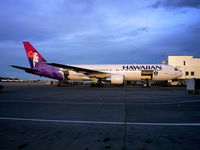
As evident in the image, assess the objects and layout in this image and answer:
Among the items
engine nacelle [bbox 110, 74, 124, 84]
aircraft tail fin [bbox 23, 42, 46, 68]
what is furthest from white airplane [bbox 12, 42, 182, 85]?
aircraft tail fin [bbox 23, 42, 46, 68]

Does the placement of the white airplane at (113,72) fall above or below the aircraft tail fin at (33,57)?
below

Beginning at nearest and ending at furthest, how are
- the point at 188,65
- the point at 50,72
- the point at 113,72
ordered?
the point at 113,72 < the point at 50,72 < the point at 188,65

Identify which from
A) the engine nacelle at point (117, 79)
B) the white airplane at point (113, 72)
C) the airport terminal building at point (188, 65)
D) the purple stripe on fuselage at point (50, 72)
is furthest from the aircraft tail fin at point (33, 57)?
the airport terminal building at point (188, 65)

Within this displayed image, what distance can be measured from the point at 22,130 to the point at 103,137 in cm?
226

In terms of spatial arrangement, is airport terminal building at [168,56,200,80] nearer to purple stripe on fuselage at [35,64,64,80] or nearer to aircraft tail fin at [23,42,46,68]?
purple stripe on fuselage at [35,64,64,80]

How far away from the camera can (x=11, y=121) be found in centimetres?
499

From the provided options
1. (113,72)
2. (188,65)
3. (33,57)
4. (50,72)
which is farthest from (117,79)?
(188,65)

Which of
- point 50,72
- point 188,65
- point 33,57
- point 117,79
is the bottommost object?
point 117,79

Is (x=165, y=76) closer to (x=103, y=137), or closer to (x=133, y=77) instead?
(x=133, y=77)

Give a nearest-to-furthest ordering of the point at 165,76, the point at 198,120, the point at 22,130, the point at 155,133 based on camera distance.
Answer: the point at 155,133 → the point at 22,130 → the point at 198,120 → the point at 165,76

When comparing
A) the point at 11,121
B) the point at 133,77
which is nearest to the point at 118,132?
the point at 11,121

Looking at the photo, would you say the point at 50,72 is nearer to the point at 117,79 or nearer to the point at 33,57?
the point at 33,57

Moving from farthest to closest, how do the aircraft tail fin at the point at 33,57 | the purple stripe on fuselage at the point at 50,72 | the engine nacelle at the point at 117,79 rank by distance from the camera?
the aircraft tail fin at the point at 33,57, the purple stripe on fuselage at the point at 50,72, the engine nacelle at the point at 117,79

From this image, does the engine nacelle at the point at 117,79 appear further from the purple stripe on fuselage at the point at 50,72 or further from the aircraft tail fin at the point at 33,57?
the aircraft tail fin at the point at 33,57
